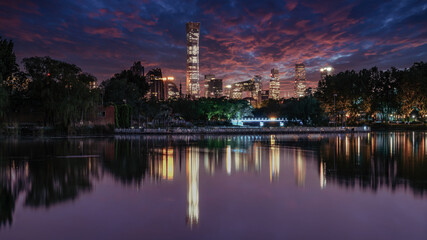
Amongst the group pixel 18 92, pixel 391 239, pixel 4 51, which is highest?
pixel 4 51

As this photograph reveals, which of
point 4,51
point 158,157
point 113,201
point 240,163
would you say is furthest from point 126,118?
point 113,201

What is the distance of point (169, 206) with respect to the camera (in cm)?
974

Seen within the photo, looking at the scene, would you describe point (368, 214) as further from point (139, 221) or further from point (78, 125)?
point (78, 125)

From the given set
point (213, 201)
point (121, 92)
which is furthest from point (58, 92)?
point (213, 201)

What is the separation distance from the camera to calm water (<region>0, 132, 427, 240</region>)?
7676 millimetres

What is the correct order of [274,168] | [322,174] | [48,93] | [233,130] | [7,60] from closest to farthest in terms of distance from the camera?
1. [322,174]
2. [274,168]
3. [48,93]
4. [7,60]
5. [233,130]

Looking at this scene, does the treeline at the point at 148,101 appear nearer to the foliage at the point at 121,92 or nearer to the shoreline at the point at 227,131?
the foliage at the point at 121,92

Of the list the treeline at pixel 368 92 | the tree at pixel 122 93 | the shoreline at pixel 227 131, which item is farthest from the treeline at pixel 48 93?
the treeline at pixel 368 92

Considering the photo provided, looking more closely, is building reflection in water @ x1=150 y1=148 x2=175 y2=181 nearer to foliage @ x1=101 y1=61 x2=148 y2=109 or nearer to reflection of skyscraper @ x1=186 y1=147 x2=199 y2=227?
reflection of skyscraper @ x1=186 y1=147 x2=199 y2=227

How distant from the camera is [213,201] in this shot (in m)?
10.3

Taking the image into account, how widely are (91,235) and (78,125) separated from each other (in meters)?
40.3

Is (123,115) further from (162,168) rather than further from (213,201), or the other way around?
(213,201)

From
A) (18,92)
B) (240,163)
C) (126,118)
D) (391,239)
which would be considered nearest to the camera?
(391,239)

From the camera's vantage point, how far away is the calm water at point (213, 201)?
25.2ft
